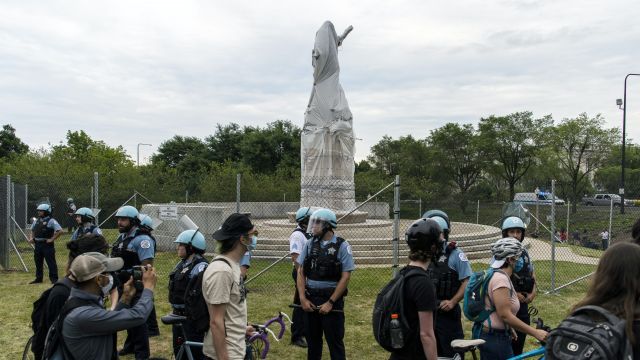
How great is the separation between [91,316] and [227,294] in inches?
31.8

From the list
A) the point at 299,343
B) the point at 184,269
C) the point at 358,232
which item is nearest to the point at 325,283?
the point at 184,269

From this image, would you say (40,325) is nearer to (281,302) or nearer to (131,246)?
(131,246)

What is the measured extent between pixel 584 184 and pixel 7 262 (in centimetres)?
4065

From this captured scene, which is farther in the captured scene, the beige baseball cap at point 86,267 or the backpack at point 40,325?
the backpack at point 40,325

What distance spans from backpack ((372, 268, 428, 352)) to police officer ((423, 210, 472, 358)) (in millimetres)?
1704

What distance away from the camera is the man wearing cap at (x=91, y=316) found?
10.1ft

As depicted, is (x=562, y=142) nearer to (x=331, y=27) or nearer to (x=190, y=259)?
(x=331, y=27)

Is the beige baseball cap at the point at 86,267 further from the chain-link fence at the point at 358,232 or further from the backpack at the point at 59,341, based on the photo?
the chain-link fence at the point at 358,232

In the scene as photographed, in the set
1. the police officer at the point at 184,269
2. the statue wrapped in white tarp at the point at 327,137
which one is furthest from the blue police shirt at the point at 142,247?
the statue wrapped in white tarp at the point at 327,137

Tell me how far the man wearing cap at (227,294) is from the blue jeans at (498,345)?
2013 millimetres

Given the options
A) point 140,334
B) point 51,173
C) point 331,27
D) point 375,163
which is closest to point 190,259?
point 140,334

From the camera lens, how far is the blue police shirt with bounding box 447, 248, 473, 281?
16.8 ft

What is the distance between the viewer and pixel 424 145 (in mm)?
48312

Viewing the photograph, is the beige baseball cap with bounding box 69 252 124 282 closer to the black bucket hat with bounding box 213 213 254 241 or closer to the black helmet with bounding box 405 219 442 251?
the black bucket hat with bounding box 213 213 254 241
